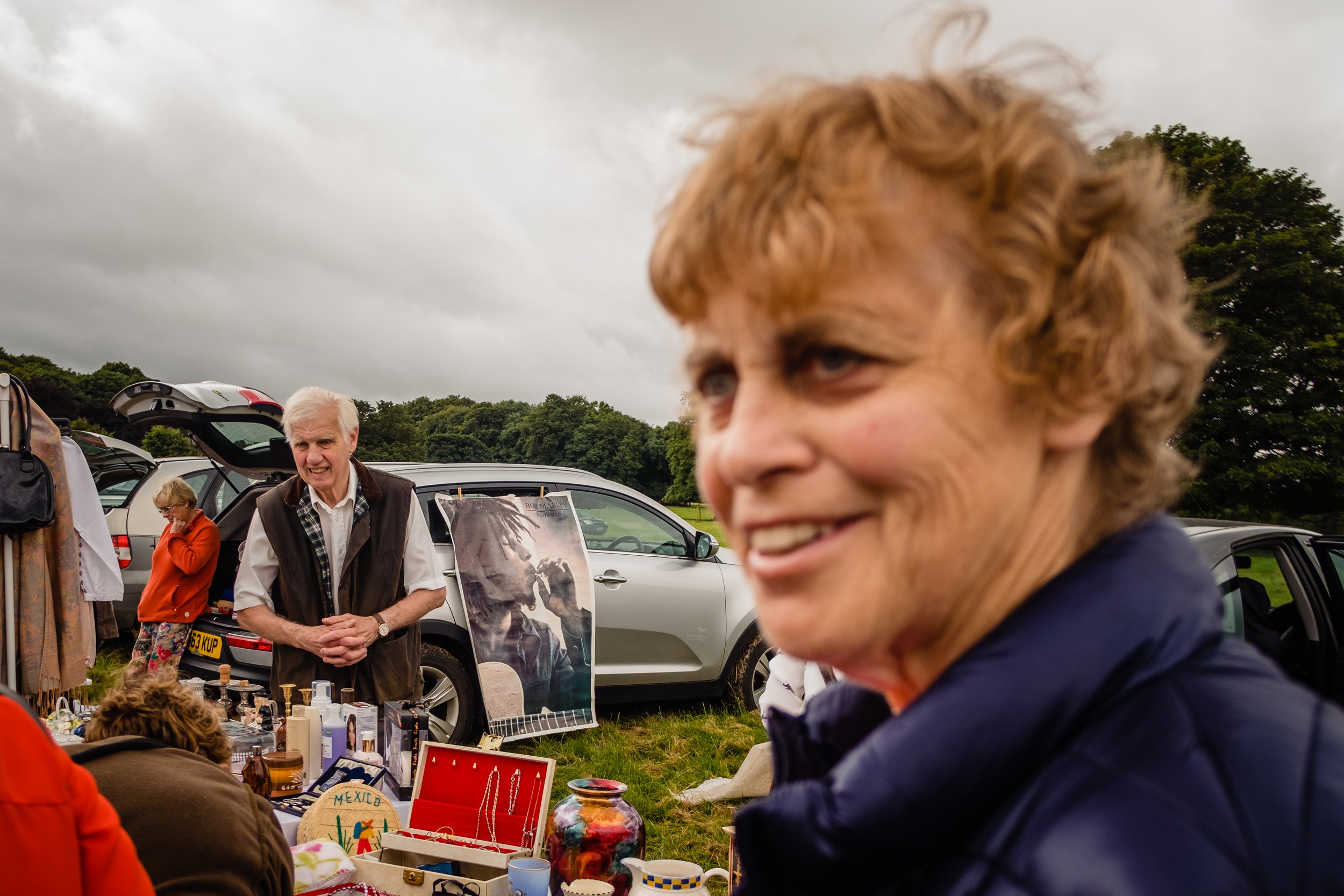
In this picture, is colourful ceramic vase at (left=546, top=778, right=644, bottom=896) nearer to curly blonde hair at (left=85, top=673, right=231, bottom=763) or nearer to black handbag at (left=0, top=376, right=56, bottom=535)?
curly blonde hair at (left=85, top=673, right=231, bottom=763)

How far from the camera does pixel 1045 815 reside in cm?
53

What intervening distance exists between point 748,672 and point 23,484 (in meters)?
4.93

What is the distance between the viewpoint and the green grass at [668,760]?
471 centimetres

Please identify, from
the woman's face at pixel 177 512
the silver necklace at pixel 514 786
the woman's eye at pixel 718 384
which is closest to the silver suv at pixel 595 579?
the woman's face at pixel 177 512

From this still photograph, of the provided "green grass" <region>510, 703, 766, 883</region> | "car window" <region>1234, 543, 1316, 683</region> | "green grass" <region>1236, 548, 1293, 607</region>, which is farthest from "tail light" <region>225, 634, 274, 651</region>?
"green grass" <region>1236, 548, 1293, 607</region>

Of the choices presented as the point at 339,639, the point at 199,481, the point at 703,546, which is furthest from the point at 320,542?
the point at 199,481

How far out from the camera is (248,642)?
5645 mm

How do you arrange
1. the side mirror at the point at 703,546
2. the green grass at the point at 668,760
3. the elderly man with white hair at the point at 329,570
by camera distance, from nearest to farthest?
the elderly man with white hair at the point at 329,570 < the green grass at the point at 668,760 < the side mirror at the point at 703,546

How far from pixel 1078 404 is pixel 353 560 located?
12.5ft

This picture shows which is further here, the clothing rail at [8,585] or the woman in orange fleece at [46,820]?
the clothing rail at [8,585]

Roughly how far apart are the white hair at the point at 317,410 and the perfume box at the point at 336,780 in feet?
5.24

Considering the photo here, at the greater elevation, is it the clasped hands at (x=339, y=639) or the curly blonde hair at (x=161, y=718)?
the curly blonde hair at (x=161, y=718)

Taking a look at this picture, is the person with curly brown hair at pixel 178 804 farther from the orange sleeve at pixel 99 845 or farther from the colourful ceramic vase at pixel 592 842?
the colourful ceramic vase at pixel 592 842

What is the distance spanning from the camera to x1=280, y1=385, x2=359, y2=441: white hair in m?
4.07
